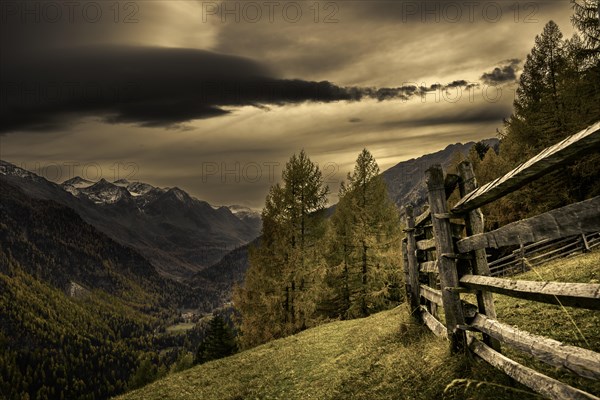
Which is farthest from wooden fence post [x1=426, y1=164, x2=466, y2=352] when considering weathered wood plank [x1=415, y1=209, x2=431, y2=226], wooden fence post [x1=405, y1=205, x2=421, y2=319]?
wooden fence post [x1=405, y1=205, x2=421, y2=319]

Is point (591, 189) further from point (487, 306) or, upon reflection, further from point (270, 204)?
point (487, 306)

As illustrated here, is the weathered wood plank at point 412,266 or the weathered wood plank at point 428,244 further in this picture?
the weathered wood plank at point 412,266

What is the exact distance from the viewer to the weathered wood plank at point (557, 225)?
115 inches

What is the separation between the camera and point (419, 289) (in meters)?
11.1

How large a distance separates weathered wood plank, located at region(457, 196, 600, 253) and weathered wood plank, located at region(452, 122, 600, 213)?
1.29 feet

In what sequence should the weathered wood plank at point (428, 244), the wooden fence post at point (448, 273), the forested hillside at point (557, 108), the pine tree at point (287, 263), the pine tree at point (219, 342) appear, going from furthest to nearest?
the pine tree at point (219, 342) < the pine tree at point (287, 263) < the forested hillside at point (557, 108) < the weathered wood plank at point (428, 244) < the wooden fence post at point (448, 273)

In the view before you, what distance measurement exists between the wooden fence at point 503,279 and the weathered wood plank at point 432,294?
0.17 feet

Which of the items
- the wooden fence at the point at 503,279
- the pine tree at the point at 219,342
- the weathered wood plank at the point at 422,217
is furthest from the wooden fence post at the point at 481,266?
the pine tree at the point at 219,342

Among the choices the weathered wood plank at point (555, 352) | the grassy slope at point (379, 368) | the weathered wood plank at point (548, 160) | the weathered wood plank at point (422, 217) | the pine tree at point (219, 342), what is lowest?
the pine tree at point (219, 342)

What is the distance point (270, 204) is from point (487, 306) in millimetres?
21744

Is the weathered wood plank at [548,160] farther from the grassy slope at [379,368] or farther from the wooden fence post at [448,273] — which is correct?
the wooden fence post at [448,273]

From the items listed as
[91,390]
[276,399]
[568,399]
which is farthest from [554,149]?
[91,390]

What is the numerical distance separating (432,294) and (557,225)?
6.31 m

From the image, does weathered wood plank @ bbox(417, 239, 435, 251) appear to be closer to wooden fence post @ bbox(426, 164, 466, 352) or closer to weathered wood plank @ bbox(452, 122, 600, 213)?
wooden fence post @ bbox(426, 164, 466, 352)
